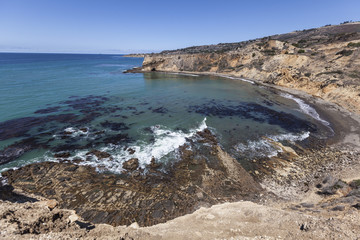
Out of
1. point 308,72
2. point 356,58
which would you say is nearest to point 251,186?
point 308,72

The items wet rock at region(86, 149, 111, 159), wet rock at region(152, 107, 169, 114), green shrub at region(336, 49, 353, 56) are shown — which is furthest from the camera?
green shrub at region(336, 49, 353, 56)

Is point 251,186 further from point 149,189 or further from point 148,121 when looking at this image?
point 148,121

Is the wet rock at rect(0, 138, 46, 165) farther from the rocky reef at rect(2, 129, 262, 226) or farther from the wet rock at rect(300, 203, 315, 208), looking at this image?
the wet rock at rect(300, 203, 315, 208)

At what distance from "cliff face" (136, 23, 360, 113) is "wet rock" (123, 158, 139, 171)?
123 feet

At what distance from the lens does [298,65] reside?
49.2 m

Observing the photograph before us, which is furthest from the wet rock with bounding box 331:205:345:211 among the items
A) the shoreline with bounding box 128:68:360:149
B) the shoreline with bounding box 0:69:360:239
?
the shoreline with bounding box 128:68:360:149

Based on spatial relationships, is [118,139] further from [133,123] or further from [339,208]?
[339,208]

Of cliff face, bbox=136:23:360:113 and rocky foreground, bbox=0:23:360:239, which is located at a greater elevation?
cliff face, bbox=136:23:360:113

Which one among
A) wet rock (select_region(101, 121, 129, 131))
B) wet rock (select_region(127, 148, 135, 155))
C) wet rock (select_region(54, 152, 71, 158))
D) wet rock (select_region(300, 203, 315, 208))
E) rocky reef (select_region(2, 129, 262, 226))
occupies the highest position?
wet rock (select_region(101, 121, 129, 131))

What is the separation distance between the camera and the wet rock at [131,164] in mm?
15031

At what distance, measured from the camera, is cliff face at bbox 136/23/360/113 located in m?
34.9

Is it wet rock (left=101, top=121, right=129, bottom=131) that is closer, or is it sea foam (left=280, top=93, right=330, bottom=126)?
wet rock (left=101, top=121, right=129, bottom=131)

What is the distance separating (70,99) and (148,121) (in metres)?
20.4

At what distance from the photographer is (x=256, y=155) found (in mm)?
17172
